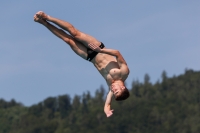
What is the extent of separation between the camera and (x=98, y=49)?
3108cm

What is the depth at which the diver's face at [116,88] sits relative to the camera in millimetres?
31234

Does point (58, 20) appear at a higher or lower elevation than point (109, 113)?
higher

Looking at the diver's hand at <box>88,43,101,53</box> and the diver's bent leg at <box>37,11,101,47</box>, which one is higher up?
the diver's bent leg at <box>37,11,101,47</box>

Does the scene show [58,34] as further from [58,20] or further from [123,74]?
[123,74]

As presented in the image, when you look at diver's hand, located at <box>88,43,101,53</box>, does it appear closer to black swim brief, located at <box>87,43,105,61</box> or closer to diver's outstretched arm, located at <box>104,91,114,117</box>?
black swim brief, located at <box>87,43,105,61</box>

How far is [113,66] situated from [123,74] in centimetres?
58

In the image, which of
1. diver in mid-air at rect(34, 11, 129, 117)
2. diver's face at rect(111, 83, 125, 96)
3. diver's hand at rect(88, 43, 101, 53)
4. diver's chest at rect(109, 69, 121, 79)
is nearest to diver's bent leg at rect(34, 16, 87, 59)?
diver in mid-air at rect(34, 11, 129, 117)

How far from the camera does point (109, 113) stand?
103 feet

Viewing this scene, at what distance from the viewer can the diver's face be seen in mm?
31234

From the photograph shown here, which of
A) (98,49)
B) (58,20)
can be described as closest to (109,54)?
(98,49)

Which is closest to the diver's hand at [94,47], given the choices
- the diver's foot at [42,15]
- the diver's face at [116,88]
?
the diver's face at [116,88]

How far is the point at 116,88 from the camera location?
31359 mm

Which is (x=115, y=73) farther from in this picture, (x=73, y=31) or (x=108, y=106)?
(x=73, y=31)

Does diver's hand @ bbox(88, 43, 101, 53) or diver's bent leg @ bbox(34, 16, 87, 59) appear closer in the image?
diver's hand @ bbox(88, 43, 101, 53)
